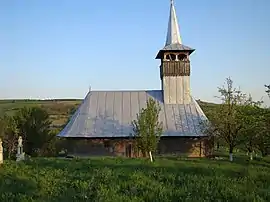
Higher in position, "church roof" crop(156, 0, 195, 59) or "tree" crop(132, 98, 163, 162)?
"church roof" crop(156, 0, 195, 59)

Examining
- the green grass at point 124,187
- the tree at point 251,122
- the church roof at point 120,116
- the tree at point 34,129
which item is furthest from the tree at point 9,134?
the tree at point 251,122

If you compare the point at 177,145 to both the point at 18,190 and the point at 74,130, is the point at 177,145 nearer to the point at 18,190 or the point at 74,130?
the point at 74,130

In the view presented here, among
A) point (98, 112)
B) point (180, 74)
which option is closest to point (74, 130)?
point (98, 112)

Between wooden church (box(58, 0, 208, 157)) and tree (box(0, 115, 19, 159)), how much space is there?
21.1 ft

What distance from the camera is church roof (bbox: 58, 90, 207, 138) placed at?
30.4 m

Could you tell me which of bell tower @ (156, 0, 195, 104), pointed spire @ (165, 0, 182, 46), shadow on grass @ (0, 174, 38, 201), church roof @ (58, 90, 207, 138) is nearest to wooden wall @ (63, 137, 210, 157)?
church roof @ (58, 90, 207, 138)

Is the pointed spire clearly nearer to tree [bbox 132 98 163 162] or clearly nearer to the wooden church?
the wooden church

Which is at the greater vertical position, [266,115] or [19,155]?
[266,115]

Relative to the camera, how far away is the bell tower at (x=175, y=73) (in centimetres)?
3297

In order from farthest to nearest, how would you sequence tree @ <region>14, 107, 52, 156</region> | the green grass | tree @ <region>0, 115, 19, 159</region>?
1. tree @ <region>14, 107, 52, 156</region>
2. tree @ <region>0, 115, 19, 159</region>
3. the green grass

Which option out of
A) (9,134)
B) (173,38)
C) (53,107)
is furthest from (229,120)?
(53,107)

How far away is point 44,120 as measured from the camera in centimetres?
3803

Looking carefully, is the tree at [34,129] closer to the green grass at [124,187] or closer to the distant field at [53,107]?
the distant field at [53,107]

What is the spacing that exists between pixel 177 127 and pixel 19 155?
481 inches
